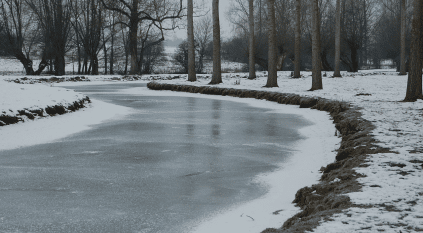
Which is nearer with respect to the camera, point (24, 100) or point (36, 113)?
point (36, 113)

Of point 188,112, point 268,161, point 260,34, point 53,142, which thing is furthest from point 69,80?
point 268,161

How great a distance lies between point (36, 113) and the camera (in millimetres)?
9727

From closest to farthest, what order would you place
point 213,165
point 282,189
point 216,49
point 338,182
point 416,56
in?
point 338,182
point 282,189
point 213,165
point 416,56
point 216,49

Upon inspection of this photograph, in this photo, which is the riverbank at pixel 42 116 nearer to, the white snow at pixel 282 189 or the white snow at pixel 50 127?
the white snow at pixel 50 127

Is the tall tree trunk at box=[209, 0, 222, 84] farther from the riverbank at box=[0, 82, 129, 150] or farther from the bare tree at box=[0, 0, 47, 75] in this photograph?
the bare tree at box=[0, 0, 47, 75]

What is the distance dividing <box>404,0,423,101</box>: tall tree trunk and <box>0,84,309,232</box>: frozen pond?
3.79 m

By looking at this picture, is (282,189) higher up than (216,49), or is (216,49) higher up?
(216,49)

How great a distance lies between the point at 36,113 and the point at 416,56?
344 inches

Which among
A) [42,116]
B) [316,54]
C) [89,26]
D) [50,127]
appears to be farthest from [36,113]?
[89,26]

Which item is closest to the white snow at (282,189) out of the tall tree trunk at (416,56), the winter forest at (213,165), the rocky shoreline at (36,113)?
the winter forest at (213,165)

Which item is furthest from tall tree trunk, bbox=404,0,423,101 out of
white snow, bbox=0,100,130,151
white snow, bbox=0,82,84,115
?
white snow, bbox=0,82,84,115

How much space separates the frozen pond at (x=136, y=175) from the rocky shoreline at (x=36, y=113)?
1.66m

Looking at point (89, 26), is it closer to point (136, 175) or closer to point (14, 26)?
point (14, 26)

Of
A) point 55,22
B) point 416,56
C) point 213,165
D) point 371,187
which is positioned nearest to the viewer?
point 371,187
